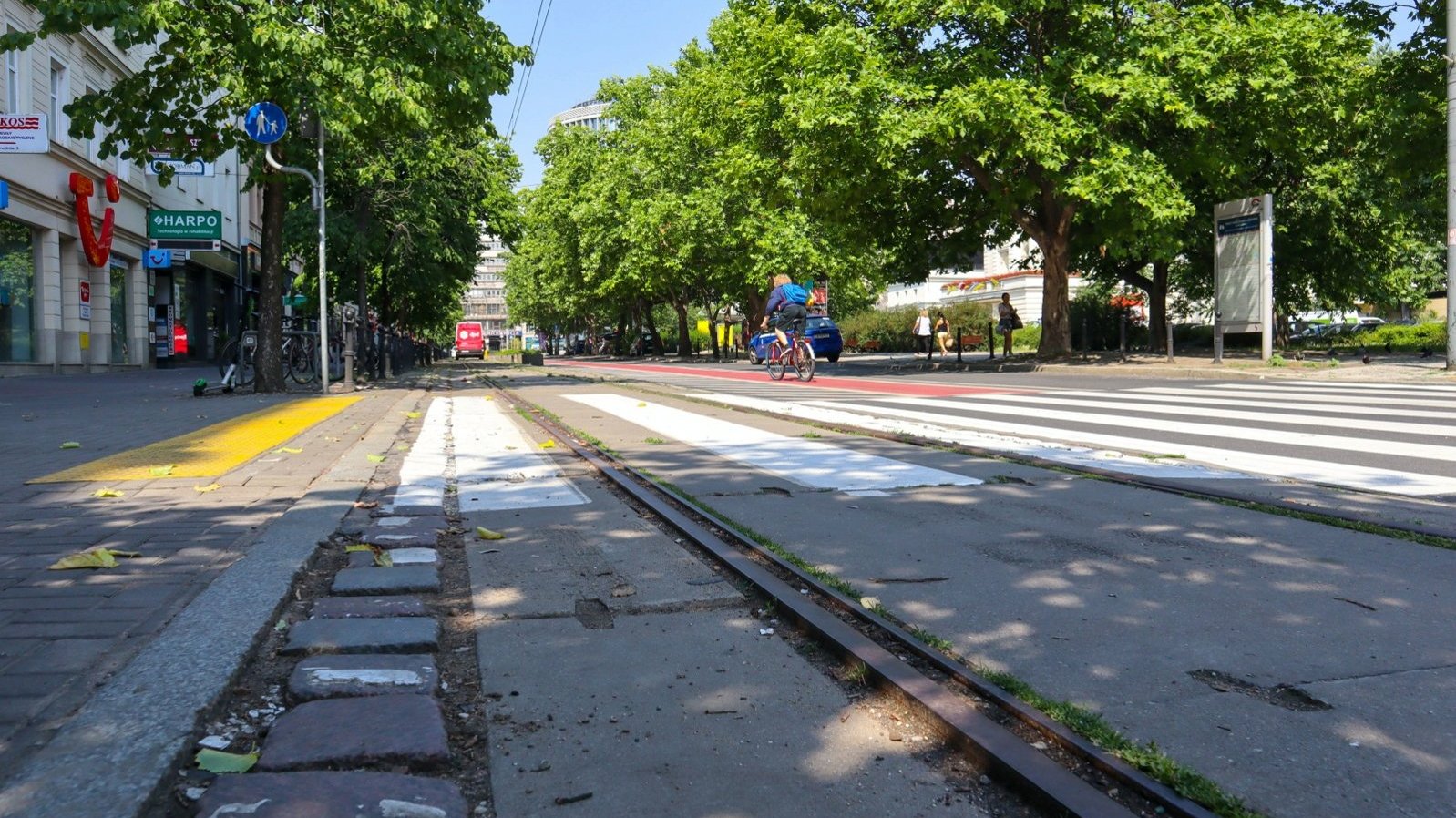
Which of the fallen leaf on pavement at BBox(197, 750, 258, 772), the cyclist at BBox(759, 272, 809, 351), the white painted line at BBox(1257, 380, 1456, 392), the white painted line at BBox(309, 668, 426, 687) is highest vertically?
the cyclist at BBox(759, 272, 809, 351)

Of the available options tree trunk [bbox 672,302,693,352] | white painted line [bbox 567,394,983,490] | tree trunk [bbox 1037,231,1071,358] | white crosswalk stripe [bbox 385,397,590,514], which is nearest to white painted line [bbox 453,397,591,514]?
white crosswalk stripe [bbox 385,397,590,514]

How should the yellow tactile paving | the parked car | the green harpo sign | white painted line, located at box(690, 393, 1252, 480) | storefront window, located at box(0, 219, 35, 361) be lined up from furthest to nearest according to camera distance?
the parked car → the green harpo sign → storefront window, located at box(0, 219, 35, 361) → the yellow tactile paving → white painted line, located at box(690, 393, 1252, 480)

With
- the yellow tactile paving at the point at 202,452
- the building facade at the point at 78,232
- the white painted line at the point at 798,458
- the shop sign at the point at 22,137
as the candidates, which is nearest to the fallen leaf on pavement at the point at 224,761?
the white painted line at the point at 798,458

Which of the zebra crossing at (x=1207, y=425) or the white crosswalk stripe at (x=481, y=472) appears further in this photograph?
the zebra crossing at (x=1207, y=425)

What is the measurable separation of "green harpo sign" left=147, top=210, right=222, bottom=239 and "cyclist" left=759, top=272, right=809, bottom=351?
18872 millimetres

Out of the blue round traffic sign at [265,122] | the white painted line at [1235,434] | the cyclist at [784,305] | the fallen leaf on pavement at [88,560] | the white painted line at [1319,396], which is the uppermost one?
the blue round traffic sign at [265,122]

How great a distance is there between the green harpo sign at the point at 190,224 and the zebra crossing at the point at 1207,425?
2165 cm

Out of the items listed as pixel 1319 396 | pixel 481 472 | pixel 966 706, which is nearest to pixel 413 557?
pixel 966 706

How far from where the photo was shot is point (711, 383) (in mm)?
20094

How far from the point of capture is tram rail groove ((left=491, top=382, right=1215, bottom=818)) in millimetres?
2145

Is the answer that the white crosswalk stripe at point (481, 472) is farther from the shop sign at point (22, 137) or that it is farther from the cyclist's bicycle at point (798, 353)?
the shop sign at point (22, 137)

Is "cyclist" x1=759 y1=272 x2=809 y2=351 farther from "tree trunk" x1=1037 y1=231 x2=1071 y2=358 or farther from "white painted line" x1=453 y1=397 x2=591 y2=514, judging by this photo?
"white painted line" x1=453 y1=397 x2=591 y2=514

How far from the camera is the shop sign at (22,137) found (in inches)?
666

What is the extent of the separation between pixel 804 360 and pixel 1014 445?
11.7m
